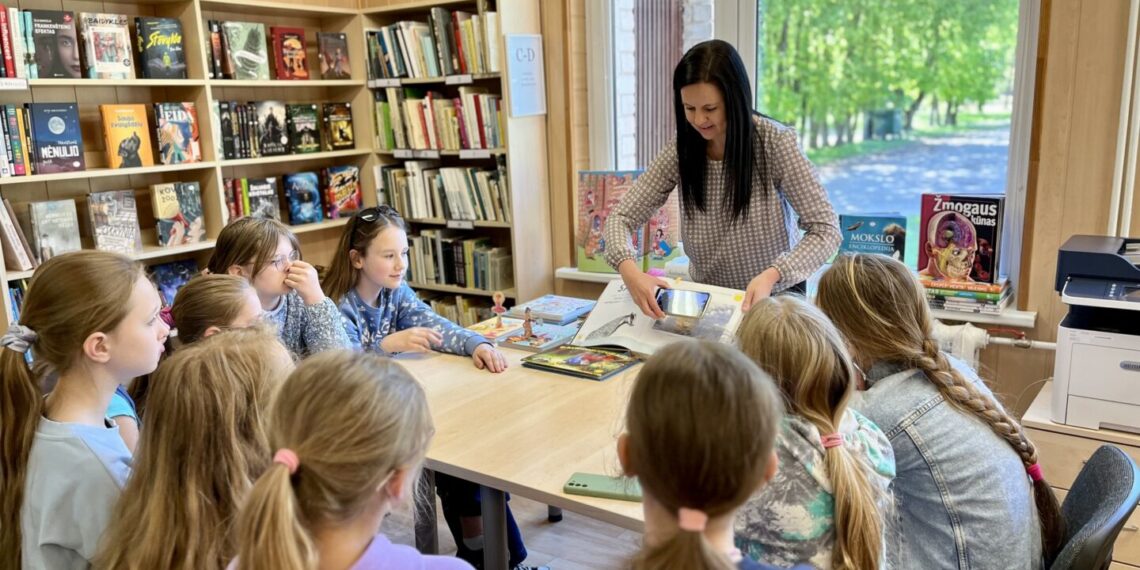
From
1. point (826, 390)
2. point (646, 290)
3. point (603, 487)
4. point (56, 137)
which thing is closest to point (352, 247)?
point (646, 290)

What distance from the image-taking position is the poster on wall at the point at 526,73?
11.3 feet

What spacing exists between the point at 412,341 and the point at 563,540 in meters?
0.93

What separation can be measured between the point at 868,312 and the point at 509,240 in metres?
2.61

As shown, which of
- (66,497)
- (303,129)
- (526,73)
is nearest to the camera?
(66,497)

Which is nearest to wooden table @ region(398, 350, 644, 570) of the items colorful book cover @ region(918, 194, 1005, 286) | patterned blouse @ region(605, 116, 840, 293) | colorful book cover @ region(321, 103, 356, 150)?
patterned blouse @ region(605, 116, 840, 293)

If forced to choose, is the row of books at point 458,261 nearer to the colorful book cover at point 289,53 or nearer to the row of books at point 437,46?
the row of books at point 437,46

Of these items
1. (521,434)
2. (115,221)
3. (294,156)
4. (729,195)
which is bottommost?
(521,434)

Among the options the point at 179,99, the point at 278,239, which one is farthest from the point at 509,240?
the point at 278,239

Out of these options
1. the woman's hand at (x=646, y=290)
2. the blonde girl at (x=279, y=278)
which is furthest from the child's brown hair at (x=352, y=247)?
the woman's hand at (x=646, y=290)

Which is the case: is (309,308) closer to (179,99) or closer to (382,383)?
(382,383)

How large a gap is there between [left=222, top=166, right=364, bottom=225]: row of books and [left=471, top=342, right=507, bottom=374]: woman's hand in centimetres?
179

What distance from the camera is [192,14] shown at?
3277 millimetres

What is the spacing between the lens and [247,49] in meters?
3.56

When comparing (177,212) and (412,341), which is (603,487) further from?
(177,212)
